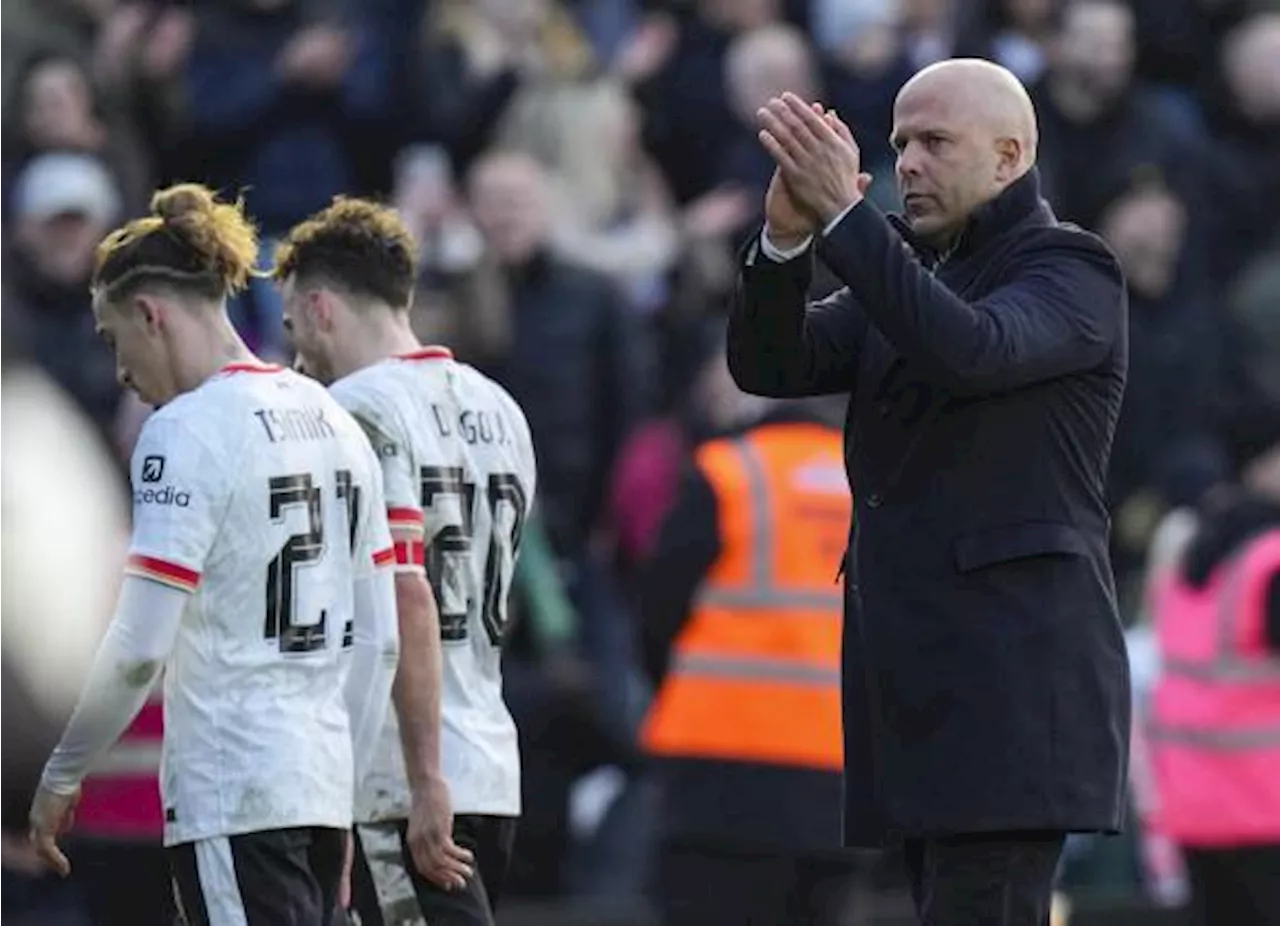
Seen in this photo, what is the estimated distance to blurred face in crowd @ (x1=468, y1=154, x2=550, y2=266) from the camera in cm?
1498

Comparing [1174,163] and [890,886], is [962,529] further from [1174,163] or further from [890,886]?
[1174,163]

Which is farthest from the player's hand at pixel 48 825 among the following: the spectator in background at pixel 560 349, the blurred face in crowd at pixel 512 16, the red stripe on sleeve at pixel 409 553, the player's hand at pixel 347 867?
the blurred face in crowd at pixel 512 16

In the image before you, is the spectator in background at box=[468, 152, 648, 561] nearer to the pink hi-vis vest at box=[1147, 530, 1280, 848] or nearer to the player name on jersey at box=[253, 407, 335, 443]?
the pink hi-vis vest at box=[1147, 530, 1280, 848]

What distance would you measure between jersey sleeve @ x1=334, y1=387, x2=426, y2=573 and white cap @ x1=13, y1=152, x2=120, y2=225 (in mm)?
5099

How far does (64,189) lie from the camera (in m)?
14.1

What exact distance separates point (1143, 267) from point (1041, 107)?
999mm

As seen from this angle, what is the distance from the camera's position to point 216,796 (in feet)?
27.9

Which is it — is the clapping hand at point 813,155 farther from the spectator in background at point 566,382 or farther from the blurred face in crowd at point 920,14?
the blurred face in crowd at point 920,14

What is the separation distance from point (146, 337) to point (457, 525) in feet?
3.19

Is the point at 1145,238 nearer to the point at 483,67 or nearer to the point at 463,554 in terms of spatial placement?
the point at 483,67

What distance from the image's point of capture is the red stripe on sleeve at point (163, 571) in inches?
332

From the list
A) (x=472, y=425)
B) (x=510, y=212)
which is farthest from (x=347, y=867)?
(x=510, y=212)

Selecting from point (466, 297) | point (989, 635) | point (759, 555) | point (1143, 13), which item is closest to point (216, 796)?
point (989, 635)

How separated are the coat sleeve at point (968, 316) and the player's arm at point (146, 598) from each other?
1.54 metres
